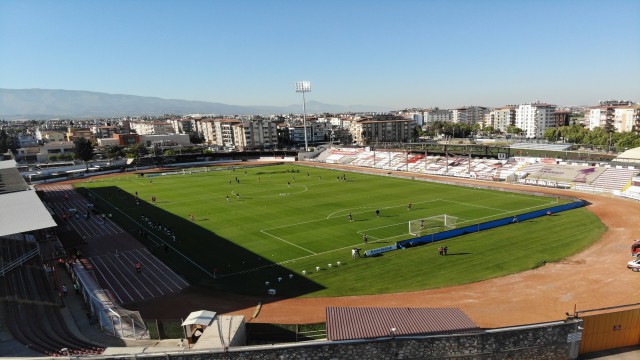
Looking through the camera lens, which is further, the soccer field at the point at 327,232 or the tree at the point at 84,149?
the tree at the point at 84,149

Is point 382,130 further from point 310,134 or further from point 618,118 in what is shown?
point 618,118

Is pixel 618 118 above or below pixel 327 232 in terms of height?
above

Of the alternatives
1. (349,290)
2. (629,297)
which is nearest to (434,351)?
(349,290)

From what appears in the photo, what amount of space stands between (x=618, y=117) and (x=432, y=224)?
4651 inches

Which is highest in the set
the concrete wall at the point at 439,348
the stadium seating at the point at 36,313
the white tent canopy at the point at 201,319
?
the white tent canopy at the point at 201,319

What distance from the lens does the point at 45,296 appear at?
82.0 ft

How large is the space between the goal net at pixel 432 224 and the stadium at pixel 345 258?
0.29 m

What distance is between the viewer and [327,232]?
39312 millimetres

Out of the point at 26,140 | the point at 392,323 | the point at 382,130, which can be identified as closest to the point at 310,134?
the point at 382,130

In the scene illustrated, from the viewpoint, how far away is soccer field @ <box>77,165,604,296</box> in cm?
2845

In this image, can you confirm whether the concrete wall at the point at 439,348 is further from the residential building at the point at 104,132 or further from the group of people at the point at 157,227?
the residential building at the point at 104,132

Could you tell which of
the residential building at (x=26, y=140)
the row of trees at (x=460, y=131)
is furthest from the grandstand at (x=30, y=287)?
the row of trees at (x=460, y=131)

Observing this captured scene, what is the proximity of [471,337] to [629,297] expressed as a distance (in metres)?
14.8

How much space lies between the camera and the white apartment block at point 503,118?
173375mm
